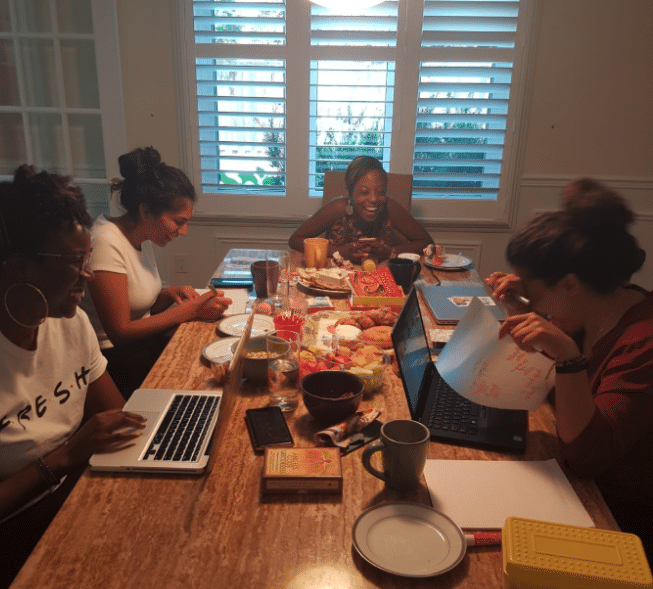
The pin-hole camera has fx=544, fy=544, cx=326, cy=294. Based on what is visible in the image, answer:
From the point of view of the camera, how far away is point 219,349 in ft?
4.83

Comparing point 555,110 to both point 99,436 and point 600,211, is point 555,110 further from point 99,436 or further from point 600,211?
point 99,436

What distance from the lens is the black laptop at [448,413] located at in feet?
3.55

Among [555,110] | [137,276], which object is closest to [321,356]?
[137,276]

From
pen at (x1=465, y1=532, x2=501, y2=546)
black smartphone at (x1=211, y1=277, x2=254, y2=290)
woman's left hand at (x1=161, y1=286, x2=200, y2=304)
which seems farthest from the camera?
black smartphone at (x1=211, y1=277, x2=254, y2=290)

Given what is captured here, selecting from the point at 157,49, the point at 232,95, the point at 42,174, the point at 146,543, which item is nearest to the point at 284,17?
the point at 232,95

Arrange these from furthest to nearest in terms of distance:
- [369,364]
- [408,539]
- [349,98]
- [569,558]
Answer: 1. [349,98]
2. [369,364]
3. [408,539]
4. [569,558]

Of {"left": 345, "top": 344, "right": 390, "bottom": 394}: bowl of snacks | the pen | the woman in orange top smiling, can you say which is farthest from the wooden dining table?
the woman in orange top smiling

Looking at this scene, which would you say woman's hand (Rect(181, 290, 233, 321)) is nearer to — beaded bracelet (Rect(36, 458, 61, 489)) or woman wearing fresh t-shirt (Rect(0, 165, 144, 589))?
woman wearing fresh t-shirt (Rect(0, 165, 144, 589))

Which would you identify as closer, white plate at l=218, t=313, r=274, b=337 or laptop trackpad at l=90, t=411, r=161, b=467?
laptop trackpad at l=90, t=411, r=161, b=467

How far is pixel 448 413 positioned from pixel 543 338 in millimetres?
265

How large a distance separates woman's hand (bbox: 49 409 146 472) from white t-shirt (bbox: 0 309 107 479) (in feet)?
0.33

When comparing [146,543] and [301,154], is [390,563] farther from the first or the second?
[301,154]

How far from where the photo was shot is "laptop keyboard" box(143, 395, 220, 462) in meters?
1.01

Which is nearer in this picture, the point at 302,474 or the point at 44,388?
the point at 302,474
